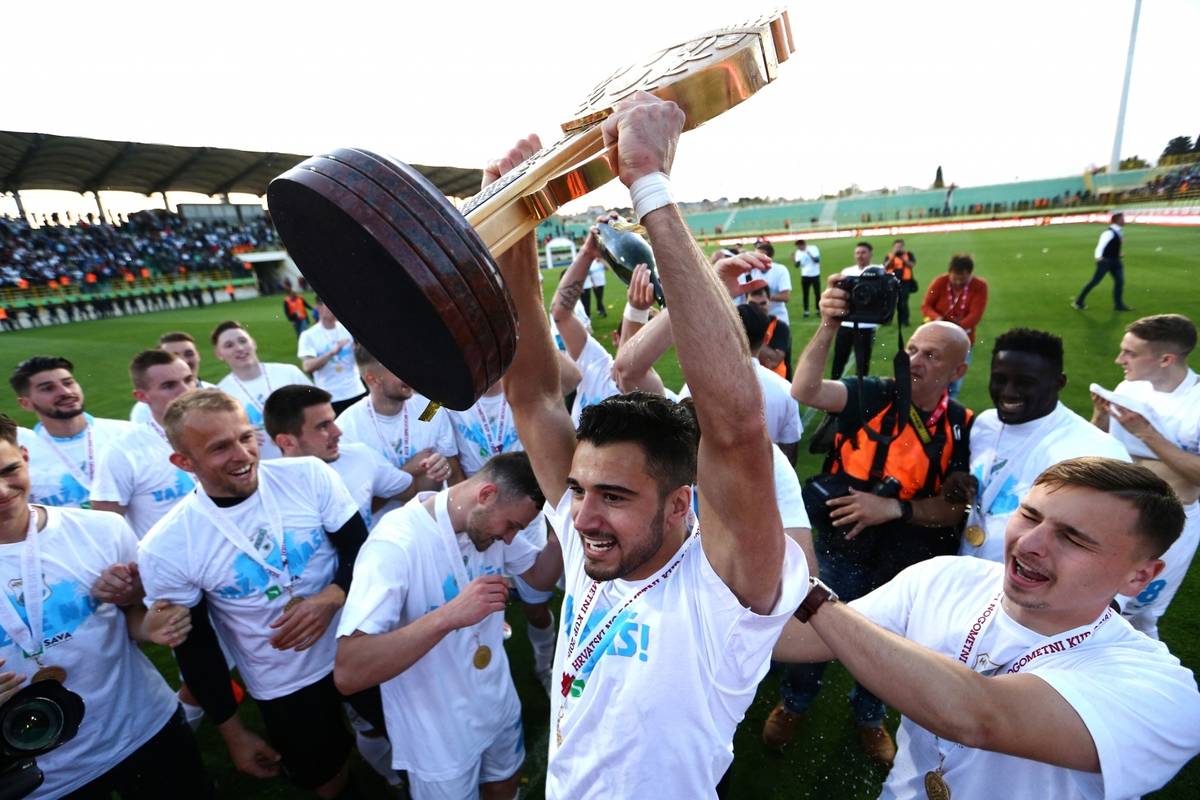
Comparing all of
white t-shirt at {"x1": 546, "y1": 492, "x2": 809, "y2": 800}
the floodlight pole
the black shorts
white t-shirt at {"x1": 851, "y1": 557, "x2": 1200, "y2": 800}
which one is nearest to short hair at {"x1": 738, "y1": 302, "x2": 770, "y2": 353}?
white t-shirt at {"x1": 851, "y1": 557, "x2": 1200, "y2": 800}

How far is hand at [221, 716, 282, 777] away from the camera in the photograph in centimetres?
300

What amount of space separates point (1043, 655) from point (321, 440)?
3775 mm

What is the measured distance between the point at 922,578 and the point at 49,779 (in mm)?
3788

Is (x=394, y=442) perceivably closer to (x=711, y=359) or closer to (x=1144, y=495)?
Answer: (x=711, y=359)

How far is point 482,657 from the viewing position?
2.77 meters

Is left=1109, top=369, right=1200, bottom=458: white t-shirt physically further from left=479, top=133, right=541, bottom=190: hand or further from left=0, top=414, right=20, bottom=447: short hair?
left=0, top=414, right=20, bottom=447: short hair

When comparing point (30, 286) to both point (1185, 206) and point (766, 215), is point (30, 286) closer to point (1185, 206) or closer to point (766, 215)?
point (1185, 206)

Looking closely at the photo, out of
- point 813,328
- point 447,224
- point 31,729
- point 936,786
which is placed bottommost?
point 813,328

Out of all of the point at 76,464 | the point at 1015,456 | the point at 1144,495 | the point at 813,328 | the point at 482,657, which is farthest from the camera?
the point at 813,328

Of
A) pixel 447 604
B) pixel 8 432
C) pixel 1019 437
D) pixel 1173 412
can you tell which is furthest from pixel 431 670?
pixel 1173 412

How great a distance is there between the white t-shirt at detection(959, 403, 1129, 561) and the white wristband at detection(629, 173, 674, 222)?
2689 mm

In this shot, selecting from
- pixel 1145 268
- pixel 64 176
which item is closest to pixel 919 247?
pixel 1145 268

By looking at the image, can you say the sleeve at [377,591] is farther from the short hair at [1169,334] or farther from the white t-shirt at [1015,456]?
the short hair at [1169,334]

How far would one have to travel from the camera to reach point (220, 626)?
3.00m
